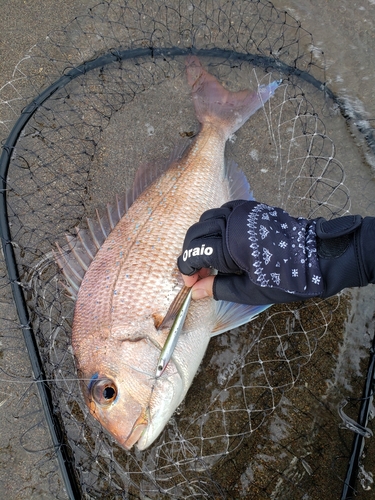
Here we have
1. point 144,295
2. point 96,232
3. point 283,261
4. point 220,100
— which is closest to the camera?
point 283,261

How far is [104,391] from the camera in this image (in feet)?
6.81

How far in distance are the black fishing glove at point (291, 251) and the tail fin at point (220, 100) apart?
1036 mm

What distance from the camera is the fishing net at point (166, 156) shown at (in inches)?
99.8

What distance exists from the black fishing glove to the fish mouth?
0.87 m

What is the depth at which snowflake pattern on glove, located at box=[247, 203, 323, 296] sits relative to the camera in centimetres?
182

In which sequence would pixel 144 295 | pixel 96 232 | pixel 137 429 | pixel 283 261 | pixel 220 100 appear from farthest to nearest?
pixel 220 100 → pixel 96 232 → pixel 144 295 → pixel 137 429 → pixel 283 261

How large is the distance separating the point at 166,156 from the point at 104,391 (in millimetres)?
1628

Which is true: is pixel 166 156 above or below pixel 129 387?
above

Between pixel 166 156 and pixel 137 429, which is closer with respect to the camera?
pixel 137 429

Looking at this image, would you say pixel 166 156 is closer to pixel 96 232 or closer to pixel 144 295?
pixel 96 232

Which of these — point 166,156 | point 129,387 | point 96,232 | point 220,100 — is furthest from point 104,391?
point 220,100

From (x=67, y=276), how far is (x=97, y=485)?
1357mm

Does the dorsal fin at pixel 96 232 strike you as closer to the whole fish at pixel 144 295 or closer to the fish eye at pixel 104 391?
the whole fish at pixel 144 295

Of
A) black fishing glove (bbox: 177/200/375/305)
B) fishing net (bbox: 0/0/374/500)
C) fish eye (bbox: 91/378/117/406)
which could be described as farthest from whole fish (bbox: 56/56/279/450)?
black fishing glove (bbox: 177/200/375/305)
